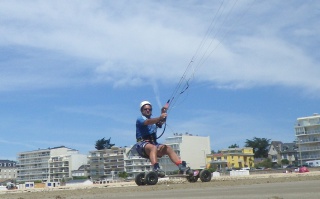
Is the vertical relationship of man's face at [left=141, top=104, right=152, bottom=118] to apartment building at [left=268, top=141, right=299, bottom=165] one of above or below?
below

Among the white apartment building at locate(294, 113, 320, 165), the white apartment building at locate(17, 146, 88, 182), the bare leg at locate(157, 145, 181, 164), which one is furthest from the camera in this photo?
the white apartment building at locate(17, 146, 88, 182)

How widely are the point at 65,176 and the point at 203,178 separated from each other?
153507 mm

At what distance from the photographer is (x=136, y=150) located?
504 inches

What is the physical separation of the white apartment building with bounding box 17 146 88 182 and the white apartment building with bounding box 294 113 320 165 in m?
77.3

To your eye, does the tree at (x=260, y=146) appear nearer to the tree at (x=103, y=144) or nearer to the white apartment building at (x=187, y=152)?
the white apartment building at (x=187, y=152)

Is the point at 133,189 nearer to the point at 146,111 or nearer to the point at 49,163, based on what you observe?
the point at 146,111

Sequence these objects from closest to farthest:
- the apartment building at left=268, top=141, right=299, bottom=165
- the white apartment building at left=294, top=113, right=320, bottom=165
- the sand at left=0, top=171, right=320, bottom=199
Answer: the sand at left=0, top=171, right=320, bottom=199, the white apartment building at left=294, top=113, right=320, bottom=165, the apartment building at left=268, top=141, right=299, bottom=165

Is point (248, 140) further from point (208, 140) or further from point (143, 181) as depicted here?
point (143, 181)

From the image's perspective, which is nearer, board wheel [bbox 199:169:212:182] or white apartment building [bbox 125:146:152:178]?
board wheel [bbox 199:169:212:182]

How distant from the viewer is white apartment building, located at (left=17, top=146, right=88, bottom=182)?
527 ft

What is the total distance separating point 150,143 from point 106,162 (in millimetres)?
144445

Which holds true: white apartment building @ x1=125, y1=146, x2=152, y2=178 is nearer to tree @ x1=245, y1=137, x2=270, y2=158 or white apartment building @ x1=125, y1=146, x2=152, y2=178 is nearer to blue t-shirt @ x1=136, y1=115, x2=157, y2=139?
tree @ x1=245, y1=137, x2=270, y2=158

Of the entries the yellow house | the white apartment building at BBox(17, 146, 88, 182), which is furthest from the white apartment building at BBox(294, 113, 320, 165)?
the white apartment building at BBox(17, 146, 88, 182)

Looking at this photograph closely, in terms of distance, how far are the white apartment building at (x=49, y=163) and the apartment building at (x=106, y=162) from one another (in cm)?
719
